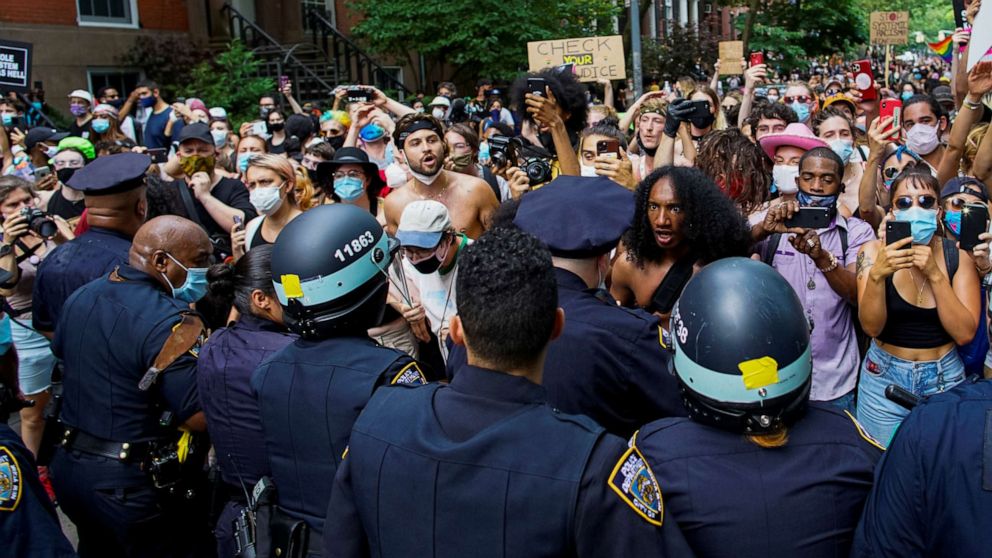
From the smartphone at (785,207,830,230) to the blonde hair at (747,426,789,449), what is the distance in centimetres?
222

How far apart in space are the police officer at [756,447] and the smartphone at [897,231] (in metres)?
1.82

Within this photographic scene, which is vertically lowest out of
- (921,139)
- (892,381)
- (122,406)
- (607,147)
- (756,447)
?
(892,381)

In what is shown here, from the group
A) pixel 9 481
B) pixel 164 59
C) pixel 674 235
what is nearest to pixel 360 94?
pixel 674 235

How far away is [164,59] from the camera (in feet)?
62.7

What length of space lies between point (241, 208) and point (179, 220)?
2.98 meters

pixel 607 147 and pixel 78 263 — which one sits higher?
pixel 607 147

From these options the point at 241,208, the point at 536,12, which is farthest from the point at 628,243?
the point at 536,12

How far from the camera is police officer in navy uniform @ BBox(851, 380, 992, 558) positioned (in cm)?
190

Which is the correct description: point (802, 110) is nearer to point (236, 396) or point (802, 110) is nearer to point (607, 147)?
point (607, 147)

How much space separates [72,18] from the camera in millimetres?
17859

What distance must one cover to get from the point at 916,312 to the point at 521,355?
106 inches

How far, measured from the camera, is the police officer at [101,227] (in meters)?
4.58

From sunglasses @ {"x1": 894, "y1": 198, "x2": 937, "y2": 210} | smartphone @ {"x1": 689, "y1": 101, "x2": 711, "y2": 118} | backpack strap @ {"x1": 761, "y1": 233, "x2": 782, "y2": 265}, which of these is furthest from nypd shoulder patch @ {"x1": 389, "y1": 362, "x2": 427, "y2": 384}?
smartphone @ {"x1": 689, "y1": 101, "x2": 711, "y2": 118}

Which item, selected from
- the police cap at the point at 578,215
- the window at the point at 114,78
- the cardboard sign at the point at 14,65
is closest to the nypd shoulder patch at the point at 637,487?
the police cap at the point at 578,215
